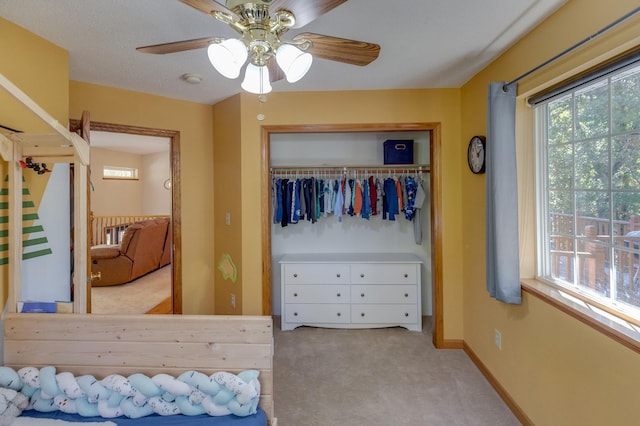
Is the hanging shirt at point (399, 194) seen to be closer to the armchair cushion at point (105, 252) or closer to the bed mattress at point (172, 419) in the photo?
the bed mattress at point (172, 419)

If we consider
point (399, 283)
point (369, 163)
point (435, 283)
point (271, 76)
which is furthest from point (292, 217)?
point (271, 76)

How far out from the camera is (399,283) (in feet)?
10.4

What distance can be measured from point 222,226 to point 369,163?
5.65 ft

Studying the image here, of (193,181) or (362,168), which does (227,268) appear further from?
(362,168)

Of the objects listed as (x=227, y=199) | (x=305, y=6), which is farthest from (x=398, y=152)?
(x=305, y=6)

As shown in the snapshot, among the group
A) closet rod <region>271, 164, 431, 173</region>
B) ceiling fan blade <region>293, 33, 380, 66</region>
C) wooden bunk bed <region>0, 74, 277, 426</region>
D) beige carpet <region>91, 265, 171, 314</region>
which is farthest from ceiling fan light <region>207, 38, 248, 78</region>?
beige carpet <region>91, 265, 171, 314</region>

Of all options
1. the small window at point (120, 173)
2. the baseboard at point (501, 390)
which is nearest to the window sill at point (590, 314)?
the baseboard at point (501, 390)

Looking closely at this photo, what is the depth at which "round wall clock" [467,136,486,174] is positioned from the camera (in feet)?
7.53

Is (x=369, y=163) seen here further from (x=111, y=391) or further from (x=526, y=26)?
(x=111, y=391)

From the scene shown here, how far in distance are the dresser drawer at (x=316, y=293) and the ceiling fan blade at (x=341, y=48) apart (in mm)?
2310

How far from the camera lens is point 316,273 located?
10.5ft

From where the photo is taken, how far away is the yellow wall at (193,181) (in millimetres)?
2893

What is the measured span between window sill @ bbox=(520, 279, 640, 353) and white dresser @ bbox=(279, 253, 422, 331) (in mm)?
1370

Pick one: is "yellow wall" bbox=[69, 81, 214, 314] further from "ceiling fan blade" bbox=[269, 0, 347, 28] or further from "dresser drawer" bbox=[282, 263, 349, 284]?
"ceiling fan blade" bbox=[269, 0, 347, 28]
